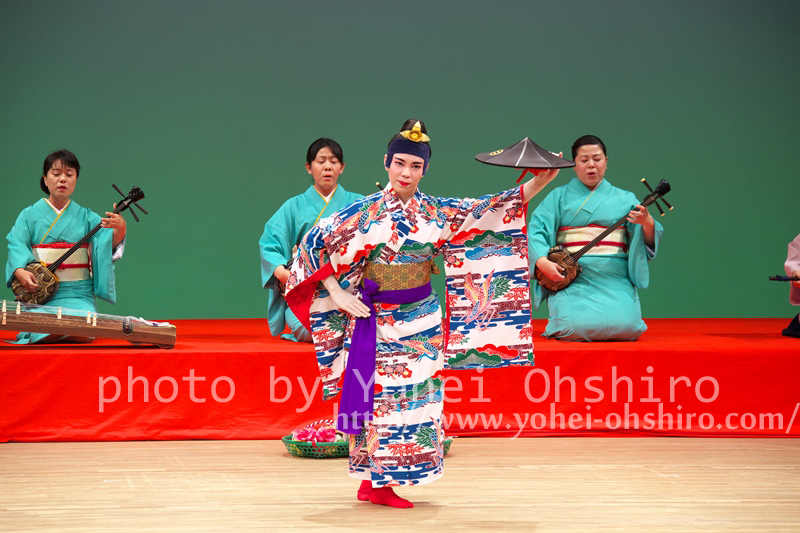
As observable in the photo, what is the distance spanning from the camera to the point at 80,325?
17.1 feet

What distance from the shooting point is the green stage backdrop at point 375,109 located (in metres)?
7.07

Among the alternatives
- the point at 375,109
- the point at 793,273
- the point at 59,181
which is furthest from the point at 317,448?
the point at 375,109

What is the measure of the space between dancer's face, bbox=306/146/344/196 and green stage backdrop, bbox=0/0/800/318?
1287 millimetres

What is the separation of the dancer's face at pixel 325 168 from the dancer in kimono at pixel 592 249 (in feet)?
3.97

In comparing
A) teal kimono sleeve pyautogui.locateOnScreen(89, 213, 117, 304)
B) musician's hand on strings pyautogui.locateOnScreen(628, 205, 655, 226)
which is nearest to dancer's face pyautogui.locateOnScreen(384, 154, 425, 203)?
musician's hand on strings pyautogui.locateOnScreen(628, 205, 655, 226)

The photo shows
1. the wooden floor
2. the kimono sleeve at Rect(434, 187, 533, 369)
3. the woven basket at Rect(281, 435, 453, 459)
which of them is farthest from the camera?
the woven basket at Rect(281, 435, 453, 459)

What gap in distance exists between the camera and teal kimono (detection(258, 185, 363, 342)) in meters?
5.75

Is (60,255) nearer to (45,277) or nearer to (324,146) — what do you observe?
(45,277)

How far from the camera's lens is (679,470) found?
14.7 ft

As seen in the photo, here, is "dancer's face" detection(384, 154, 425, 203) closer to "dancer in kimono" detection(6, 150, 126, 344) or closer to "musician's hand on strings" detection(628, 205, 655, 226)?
"musician's hand on strings" detection(628, 205, 655, 226)

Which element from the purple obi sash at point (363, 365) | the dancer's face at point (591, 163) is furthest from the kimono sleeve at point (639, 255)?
the purple obi sash at point (363, 365)

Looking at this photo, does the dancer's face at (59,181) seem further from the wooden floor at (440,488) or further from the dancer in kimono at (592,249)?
the dancer in kimono at (592,249)

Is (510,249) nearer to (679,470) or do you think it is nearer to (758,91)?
(679,470)

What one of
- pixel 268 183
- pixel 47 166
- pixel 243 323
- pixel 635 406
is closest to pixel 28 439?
pixel 47 166
